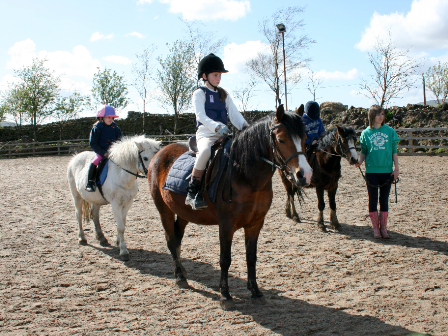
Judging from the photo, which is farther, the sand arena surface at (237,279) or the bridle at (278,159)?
the sand arena surface at (237,279)

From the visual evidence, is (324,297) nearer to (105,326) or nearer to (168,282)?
(168,282)

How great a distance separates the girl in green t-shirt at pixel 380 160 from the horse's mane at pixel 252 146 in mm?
2987

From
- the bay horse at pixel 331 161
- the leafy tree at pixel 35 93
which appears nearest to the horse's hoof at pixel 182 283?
the bay horse at pixel 331 161

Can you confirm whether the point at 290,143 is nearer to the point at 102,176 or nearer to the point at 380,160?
the point at 380,160

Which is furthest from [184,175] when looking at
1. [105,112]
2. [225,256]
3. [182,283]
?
[105,112]

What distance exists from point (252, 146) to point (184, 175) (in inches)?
37.4

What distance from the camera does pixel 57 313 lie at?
140 inches

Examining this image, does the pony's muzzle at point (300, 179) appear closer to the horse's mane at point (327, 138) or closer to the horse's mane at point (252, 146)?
the horse's mane at point (252, 146)

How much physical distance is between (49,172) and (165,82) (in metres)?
14.0

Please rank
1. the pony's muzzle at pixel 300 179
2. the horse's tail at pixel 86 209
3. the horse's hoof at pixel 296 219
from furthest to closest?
the horse's hoof at pixel 296 219 < the horse's tail at pixel 86 209 < the pony's muzzle at pixel 300 179

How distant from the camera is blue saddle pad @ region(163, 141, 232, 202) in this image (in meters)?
3.61

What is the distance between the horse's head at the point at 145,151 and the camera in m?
5.47

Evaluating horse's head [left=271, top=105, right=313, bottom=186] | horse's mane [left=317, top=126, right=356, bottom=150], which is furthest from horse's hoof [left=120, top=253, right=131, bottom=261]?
horse's mane [left=317, top=126, right=356, bottom=150]

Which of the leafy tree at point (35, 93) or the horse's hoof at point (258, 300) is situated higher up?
the leafy tree at point (35, 93)
